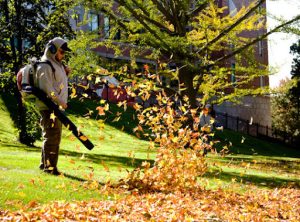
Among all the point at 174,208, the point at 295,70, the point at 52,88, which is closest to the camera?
the point at 174,208

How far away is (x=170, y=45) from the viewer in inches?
502

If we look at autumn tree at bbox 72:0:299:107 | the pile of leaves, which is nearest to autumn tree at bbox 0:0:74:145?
autumn tree at bbox 72:0:299:107

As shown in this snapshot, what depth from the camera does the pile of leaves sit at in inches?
195

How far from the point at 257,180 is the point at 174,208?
4898mm

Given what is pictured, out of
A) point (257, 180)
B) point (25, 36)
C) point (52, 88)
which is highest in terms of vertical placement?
point (25, 36)

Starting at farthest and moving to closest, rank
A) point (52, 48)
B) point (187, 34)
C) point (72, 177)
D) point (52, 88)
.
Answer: point (187, 34)
point (72, 177)
point (52, 48)
point (52, 88)

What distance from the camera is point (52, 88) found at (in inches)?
269

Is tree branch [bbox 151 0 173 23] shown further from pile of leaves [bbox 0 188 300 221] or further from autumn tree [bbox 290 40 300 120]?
autumn tree [bbox 290 40 300 120]

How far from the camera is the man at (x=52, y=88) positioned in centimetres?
681

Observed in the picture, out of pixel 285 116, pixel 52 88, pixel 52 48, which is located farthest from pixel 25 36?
pixel 285 116

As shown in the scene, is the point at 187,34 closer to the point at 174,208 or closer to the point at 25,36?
the point at 25,36

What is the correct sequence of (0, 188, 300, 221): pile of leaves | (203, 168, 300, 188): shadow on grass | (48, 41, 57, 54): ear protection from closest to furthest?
1. (0, 188, 300, 221): pile of leaves
2. (48, 41, 57, 54): ear protection
3. (203, 168, 300, 188): shadow on grass

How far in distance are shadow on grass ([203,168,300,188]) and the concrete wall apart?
21984mm

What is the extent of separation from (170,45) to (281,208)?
6.76 m
